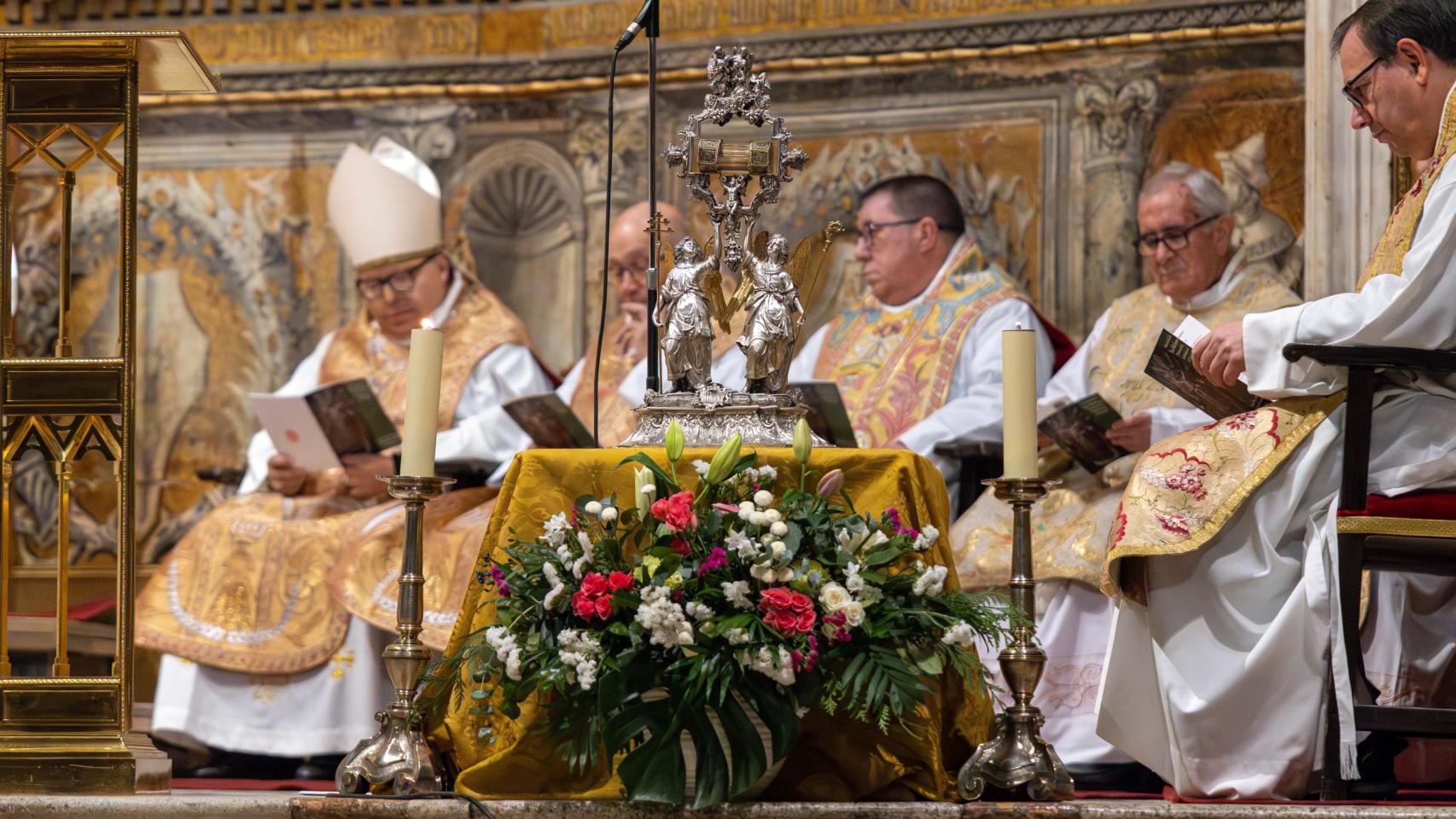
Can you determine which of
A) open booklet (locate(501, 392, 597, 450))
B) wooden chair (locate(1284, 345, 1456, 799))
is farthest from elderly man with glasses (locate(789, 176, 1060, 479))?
wooden chair (locate(1284, 345, 1456, 799))

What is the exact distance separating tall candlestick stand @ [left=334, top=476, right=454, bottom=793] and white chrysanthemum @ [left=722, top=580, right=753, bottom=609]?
2.22 feet

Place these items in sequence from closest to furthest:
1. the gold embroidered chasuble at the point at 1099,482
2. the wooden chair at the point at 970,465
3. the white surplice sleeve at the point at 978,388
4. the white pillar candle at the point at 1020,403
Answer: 1. the white pillar candle at the point at 1020,403
2. the gold embroidered chasuble at the point at 1099,482
3. the wooden chair at the point at 970,465
4. the white surplice sleeve at the point at 978,388

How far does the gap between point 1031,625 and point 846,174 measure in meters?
4.41

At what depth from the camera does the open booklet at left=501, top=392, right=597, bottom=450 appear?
618 cm

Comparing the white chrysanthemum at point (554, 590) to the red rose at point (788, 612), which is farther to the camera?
the white chrysanthemum at point (554, 590)

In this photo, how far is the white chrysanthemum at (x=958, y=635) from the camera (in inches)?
140

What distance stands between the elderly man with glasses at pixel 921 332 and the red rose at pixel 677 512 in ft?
8.82

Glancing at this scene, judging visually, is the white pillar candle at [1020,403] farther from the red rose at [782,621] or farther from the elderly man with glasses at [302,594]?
the elderly man with glasses at [302,594]

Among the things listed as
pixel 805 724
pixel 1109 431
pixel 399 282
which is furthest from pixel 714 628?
pixel 399 282

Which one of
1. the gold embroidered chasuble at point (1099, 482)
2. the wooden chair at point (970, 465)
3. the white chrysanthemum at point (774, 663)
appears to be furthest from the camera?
the wooden chair at point (970, 465)

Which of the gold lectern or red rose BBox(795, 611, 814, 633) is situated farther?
the gold lectern

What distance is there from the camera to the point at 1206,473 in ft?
14.1

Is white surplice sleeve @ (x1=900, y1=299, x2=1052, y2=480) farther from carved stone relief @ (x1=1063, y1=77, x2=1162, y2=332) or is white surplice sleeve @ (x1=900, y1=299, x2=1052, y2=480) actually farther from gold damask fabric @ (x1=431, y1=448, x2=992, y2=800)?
gold damask fabric @ (x1=431, y1=448, x2=992, y2=800)

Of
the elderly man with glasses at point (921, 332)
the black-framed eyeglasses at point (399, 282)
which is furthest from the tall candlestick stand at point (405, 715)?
the black-framed eyeglasses at point (399, 282)
